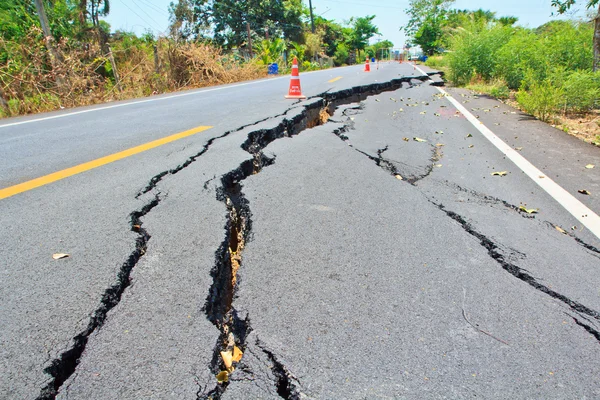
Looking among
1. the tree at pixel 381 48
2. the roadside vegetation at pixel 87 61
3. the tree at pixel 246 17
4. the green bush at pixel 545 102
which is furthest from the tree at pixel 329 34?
the green bush at pixel 545 102

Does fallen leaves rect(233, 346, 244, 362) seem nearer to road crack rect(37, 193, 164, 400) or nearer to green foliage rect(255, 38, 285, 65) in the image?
road crack rect(37, 193, 164, 400)

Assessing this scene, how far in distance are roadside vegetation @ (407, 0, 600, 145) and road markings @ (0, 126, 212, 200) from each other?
523 centimetres

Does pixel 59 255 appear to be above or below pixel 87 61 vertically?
below

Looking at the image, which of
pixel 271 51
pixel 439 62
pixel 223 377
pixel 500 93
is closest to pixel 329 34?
pixel 271 51

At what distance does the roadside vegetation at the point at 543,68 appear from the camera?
250 inches

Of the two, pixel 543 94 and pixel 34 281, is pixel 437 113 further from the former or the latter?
pixel 34 281

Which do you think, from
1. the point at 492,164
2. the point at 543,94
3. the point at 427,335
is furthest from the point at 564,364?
the point at 543,94

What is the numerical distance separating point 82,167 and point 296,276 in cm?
263

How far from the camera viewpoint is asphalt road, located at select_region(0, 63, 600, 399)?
1.35m

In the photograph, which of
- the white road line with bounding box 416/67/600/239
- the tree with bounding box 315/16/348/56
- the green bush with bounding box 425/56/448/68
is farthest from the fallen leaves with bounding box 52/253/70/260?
the tree with bounding box 315/16/348/56

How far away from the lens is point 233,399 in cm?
125

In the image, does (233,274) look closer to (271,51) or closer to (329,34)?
(271,51)

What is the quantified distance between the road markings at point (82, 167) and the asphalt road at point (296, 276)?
5 cm

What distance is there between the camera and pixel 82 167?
11.8ft
